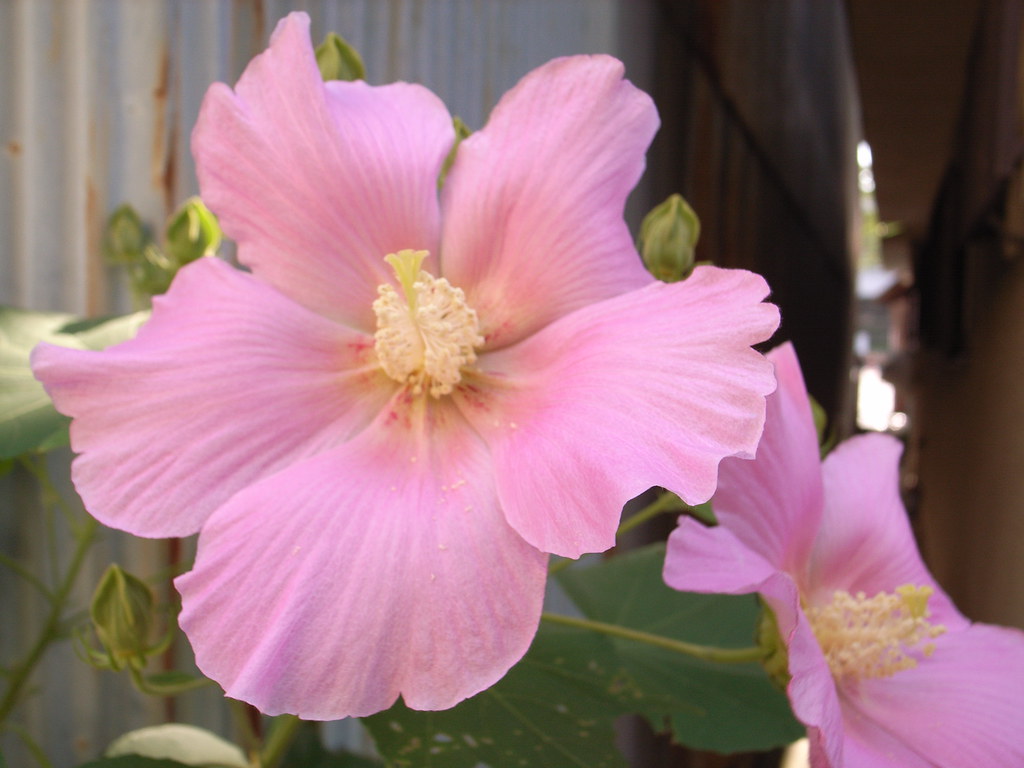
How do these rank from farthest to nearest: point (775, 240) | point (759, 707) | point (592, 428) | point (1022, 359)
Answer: point (775, 240) → point (1022, 359) → point (759, 707) → point (592, 428)

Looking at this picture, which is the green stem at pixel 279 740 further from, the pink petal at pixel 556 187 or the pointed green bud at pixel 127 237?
the pointed green bud at pixel 127 237

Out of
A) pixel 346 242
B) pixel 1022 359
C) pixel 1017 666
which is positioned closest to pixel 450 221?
pixel 346 242

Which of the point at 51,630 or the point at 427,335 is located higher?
the point at 427,335

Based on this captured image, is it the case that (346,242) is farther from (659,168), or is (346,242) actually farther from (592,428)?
(659,168)

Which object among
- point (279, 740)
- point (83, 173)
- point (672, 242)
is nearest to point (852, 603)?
point (672, 242)

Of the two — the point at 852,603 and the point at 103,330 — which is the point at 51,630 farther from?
the point at 852,603

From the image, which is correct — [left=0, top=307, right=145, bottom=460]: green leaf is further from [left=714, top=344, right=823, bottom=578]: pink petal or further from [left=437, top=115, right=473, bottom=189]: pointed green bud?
[left=714, top=344, right=823, bottom=578]: pink petal
